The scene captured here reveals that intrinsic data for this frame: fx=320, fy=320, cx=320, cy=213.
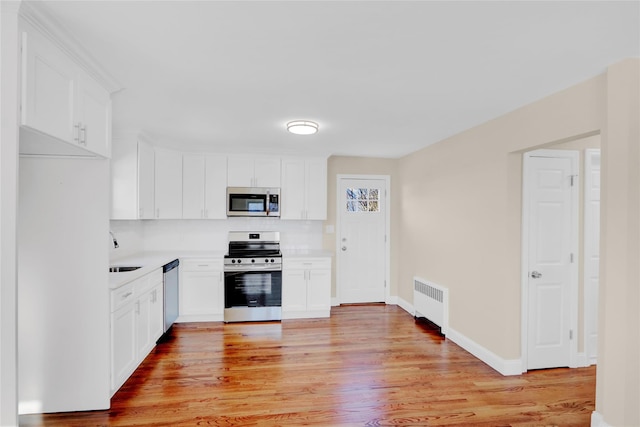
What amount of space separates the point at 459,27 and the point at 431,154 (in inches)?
109

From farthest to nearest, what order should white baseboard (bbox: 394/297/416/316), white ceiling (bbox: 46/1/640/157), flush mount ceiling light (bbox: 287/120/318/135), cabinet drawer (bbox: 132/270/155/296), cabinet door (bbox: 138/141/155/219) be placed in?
white baseboard (bbox: 394/297/416/316) < cabinet door (bbox: 138/141/155/219) < flush mount ceiling light (bbox: 287/120/318/135) < cabinet drawer (bbox: 132/270/155/296) < white ceiling (bbox: 46/1/640/157)

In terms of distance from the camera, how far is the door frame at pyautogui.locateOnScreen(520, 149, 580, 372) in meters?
2.96

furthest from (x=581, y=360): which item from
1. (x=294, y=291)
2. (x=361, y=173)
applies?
(x=361, y=173)

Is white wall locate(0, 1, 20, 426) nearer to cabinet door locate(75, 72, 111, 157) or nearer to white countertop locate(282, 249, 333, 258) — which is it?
cabinet door locate(75, 72, 111, 157)

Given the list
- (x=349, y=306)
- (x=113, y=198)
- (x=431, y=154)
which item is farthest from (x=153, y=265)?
(x=431, y=154)

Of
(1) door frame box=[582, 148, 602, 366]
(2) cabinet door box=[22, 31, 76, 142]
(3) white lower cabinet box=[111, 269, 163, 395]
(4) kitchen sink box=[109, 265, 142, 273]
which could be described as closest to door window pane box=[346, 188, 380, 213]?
(1) door frame box=[582, 148, 602, 366]

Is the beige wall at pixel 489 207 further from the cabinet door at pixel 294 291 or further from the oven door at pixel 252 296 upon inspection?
the oven door at pixel 252 296

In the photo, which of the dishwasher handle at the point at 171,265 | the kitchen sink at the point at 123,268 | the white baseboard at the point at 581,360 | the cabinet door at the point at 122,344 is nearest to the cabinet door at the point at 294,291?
the dishwasher handle at the point at 171,265

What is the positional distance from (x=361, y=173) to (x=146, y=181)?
10.2ft

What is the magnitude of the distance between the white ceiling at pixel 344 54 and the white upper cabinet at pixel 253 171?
4.88 feet

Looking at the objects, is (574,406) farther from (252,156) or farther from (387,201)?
(252,156)

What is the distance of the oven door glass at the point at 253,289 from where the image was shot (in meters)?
4.27

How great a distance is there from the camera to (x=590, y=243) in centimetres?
306

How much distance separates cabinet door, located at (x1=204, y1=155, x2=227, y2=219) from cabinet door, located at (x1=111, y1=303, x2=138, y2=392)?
1944mm
